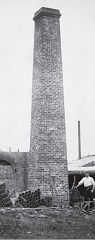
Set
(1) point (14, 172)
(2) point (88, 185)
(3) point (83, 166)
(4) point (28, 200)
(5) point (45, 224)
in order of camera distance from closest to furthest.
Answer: (5) point (45, 224) < (4) point (28, 200) < (2) point (88, 185) < (1) point (14, 172) < (3) point (83, 166)

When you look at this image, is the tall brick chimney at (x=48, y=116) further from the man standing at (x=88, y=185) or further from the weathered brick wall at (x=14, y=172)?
the weathered brick wall at (x=14, y=172)

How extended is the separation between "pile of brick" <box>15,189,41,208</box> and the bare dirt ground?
29.2 inches

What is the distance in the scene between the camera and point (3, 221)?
32.5 feet

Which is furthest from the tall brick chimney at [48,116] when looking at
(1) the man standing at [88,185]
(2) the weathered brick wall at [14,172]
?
(2) the weathered brick wall at [14,172]

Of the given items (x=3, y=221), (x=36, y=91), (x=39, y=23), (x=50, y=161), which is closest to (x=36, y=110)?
(x=36, y=91)

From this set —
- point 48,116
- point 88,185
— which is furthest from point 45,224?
point 48,116

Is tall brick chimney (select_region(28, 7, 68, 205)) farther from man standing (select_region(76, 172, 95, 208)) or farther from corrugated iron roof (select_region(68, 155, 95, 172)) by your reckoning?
corrugated iron roof (select_region(68, 155, 95, 172))

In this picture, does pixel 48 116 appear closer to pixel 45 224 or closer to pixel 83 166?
pixel 45 224

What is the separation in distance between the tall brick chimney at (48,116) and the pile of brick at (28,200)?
15.9 inches

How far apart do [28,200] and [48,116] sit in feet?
10.1

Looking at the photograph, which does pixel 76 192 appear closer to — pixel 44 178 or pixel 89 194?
pixel 89 194

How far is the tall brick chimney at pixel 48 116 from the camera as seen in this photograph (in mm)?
13273

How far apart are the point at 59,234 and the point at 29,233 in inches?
30.0

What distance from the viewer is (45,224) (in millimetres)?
10086
